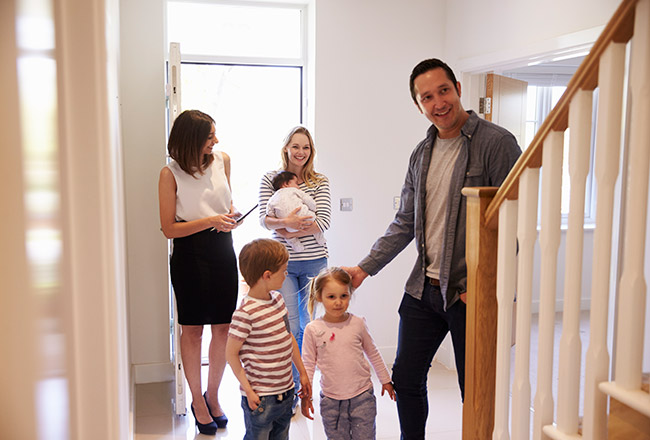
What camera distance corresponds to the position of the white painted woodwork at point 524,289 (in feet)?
5.06

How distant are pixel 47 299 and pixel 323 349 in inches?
48.1

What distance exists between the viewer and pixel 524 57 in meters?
3.20

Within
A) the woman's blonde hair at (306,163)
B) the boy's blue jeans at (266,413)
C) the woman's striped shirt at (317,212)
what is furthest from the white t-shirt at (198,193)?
the boy's blue jeans at (266,413)

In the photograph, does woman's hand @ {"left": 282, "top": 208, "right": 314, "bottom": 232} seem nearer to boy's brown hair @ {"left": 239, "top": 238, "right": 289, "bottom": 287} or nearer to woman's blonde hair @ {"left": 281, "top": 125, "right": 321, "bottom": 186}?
woman's blonde hair @ {"left": 281, "top": 125, "right": 321, "bottom": 186}

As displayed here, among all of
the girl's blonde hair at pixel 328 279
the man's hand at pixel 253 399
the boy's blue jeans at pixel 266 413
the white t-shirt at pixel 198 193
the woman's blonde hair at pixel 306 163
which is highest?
the woman's blonde hair at pixel 306 163

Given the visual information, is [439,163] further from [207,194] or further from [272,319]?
[207,194]

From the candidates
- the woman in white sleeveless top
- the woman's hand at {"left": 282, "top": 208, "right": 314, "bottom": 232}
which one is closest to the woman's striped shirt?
the woman's hand at {"left": 282, "top": 208, "right": 314, "bottom": 232}

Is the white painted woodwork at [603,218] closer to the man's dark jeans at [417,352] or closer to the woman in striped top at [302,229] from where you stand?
the man's dark jeans at [417,352]

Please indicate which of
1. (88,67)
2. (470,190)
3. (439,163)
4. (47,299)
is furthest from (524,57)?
(47,299)

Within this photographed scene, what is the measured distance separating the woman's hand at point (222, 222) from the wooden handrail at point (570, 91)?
57.8 inches

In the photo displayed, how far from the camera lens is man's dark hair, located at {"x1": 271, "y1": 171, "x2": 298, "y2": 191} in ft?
10.2

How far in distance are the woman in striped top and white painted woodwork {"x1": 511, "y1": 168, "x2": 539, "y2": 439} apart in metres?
1.63

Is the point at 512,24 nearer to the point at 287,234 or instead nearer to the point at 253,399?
the point at 287,234

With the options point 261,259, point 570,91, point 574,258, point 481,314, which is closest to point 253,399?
point 261,259
